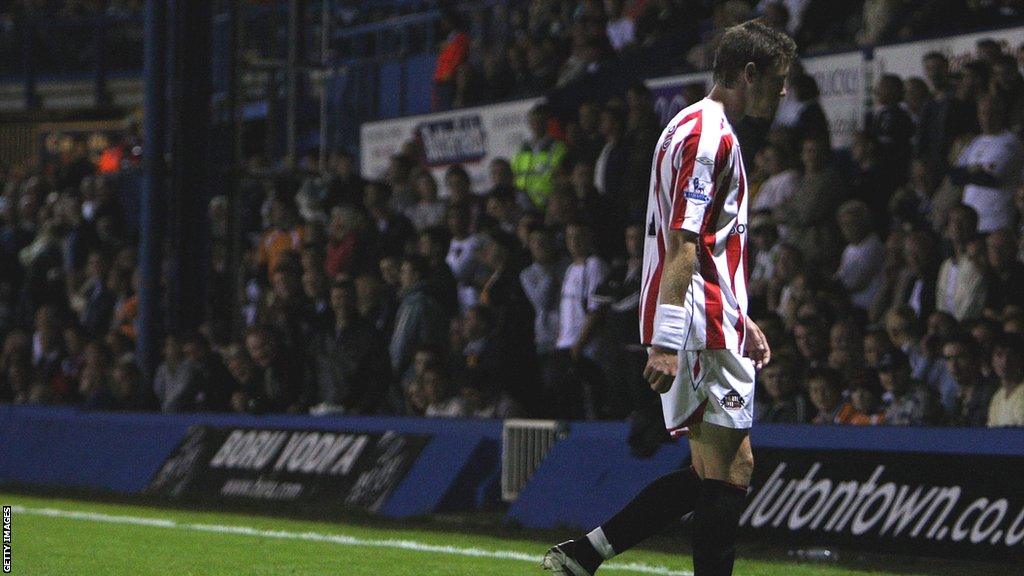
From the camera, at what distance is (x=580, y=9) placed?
17.9 metres

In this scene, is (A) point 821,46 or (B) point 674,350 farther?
(A) point 821,46

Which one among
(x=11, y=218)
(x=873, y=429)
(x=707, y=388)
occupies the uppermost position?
(x=707, y=388)

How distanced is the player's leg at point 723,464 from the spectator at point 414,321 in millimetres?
7886

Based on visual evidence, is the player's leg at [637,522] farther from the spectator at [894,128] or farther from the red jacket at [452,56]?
the red jacket at [452,56]

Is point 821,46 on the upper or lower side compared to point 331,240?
upper

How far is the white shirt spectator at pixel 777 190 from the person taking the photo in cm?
1259

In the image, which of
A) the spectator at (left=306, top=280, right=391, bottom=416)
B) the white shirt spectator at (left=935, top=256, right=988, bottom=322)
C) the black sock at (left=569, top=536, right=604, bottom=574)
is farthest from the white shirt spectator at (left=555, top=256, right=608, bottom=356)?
the black sock at (left=569, top=536, right=604, bottom=574)

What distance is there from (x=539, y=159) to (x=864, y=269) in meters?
4.01

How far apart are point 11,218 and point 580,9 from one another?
8.80 meters

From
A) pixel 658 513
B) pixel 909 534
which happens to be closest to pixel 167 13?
pixel 909 534

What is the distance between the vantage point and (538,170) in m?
15.1

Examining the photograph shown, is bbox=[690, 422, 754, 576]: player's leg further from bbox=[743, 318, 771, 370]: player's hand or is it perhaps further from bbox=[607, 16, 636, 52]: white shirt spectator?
bbox=[607, 16, 636, 52]: white shirt spectator

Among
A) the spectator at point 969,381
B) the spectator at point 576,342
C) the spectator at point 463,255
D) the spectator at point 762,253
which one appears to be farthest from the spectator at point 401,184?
the spectator at point 969,381

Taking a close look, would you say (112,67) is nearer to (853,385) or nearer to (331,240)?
(331,240)
